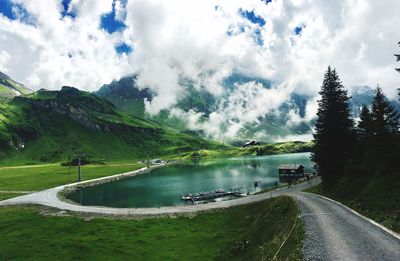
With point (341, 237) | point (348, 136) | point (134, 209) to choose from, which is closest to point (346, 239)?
point (341, 237)

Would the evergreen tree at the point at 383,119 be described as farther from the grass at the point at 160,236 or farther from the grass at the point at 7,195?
the grass at the point at 7,195

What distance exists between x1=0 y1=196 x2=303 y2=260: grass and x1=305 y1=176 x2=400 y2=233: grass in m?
8.55

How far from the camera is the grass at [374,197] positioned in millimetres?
35603

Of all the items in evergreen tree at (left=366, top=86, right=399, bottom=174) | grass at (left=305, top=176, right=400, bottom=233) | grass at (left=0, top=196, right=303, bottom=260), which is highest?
evergreen tree at (left=366, top=86, right=399, bottom=174)

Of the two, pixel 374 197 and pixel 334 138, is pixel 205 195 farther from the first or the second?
pixel 374 197

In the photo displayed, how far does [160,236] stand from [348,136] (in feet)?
146

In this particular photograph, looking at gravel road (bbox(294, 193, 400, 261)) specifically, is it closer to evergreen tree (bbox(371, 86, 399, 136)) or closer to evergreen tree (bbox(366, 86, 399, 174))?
evergreen tree (bbox(366, 86, 399, 174))

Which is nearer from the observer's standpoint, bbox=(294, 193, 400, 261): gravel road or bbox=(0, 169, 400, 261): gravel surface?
bbox=(294, 193, 400, 261): gravel road

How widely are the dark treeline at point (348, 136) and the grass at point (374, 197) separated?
2.98 meters

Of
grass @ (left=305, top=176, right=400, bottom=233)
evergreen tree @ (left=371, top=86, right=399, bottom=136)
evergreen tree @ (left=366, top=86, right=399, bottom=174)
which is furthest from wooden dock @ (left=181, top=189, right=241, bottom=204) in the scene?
evergreen tree @ (left=371, top=86, right=399, bottom=136)

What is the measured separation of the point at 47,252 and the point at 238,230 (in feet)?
101

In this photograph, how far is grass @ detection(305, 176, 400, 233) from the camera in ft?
117

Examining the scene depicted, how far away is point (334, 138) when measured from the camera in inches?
2790

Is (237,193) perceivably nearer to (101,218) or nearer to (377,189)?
(101,218)
